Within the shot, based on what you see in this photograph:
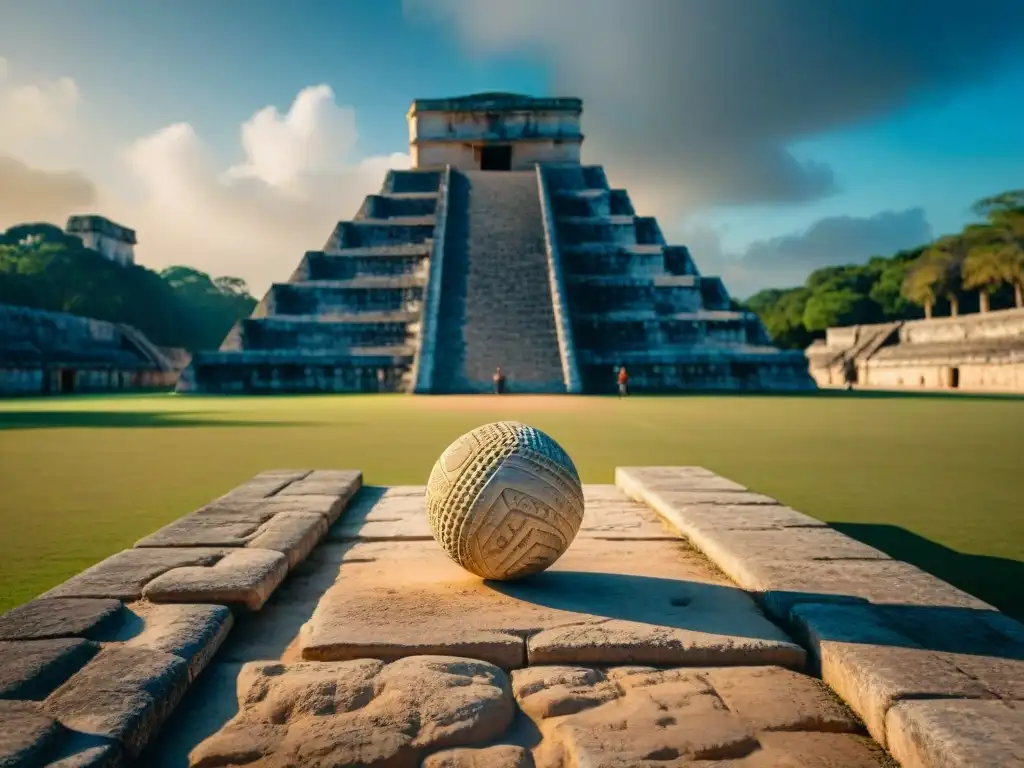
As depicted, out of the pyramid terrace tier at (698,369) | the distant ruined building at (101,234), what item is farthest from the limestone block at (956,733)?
the distant ruined building at (101,234)

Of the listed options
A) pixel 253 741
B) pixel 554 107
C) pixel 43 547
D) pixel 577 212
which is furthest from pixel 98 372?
pixel 253 741

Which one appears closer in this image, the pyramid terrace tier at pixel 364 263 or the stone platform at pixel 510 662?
the stone platform at pixel 510 662

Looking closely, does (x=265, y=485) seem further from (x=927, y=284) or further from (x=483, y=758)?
(x=927, y=284)

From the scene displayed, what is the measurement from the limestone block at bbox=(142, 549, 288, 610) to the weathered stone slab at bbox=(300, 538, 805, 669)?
260 millimetres

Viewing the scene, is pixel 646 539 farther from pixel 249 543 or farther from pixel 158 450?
pixel 158 450

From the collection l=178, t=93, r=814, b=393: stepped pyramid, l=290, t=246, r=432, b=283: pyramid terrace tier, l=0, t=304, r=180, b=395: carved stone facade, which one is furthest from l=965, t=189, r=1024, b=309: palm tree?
l=0, t=304, r=180, b=395: carved stone facade

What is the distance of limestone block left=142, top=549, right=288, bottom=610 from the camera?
2984mm

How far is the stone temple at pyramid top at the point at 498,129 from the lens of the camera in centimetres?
3447

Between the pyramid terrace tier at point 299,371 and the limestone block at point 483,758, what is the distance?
20.0 meters

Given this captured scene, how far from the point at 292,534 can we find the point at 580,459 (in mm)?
4153

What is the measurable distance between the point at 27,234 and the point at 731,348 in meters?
50.8

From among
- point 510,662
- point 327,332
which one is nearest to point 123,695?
point 510,662

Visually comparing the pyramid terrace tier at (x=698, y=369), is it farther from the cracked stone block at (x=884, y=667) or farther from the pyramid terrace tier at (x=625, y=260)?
the cracked stone block at (x=884, y=667)

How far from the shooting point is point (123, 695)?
6.89 feet
